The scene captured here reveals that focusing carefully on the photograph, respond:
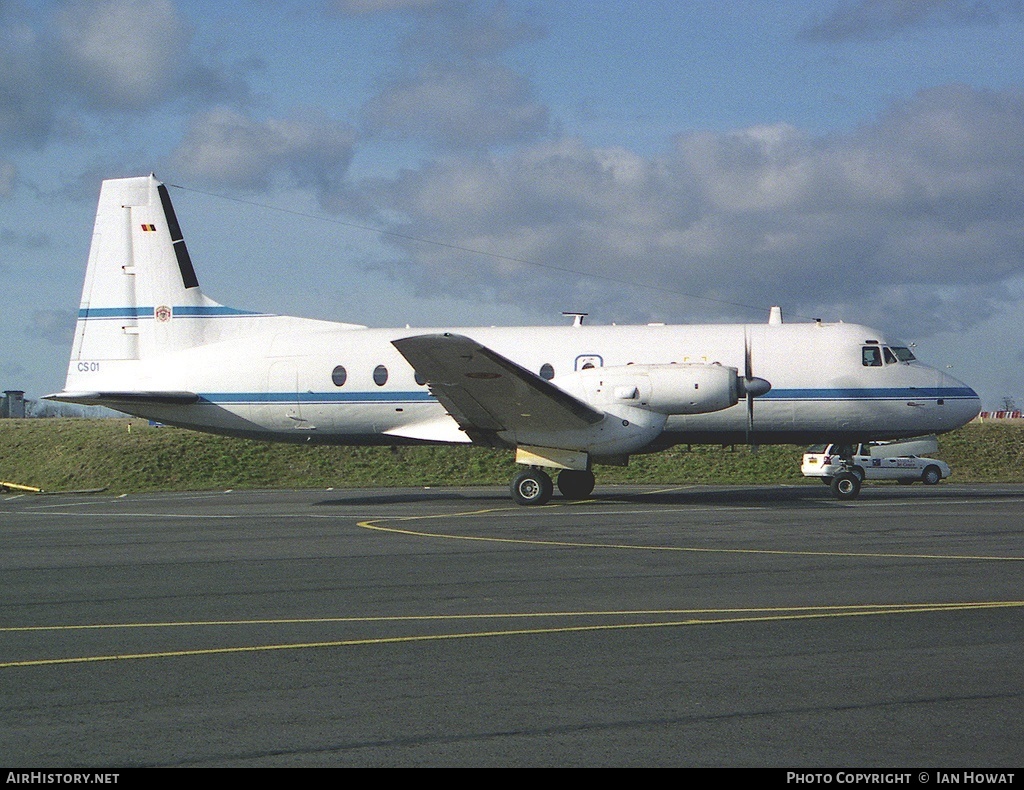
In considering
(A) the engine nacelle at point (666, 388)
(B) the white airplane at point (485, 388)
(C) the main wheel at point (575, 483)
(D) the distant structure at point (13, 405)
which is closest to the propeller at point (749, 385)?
(B) the white airplane at point (485, 388)

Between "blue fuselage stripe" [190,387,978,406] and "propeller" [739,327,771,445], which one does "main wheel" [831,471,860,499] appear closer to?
"blue fuselage stripe" [190,387,978,406]

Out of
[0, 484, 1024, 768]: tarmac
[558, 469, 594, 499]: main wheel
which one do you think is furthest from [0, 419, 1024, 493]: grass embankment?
[0, 484, 1024, 768]: tarmac

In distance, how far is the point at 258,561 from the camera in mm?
14117

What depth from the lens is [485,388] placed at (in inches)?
891

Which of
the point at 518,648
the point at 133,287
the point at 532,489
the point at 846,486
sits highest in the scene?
the point at 133,287

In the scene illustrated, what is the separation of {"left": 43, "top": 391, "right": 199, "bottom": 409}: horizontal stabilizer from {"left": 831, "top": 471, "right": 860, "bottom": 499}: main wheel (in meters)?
15.0

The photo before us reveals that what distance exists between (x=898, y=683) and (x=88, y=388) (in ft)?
79.0

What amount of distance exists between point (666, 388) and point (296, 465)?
20.2 metres

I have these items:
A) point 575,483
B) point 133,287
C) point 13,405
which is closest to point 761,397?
point 575,483

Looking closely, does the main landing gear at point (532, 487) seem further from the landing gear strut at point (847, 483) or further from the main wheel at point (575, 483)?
the landing gear strut at point (847, 483)

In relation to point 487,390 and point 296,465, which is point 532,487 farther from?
point 296,465

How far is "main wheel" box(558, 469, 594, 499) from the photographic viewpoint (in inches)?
1009
